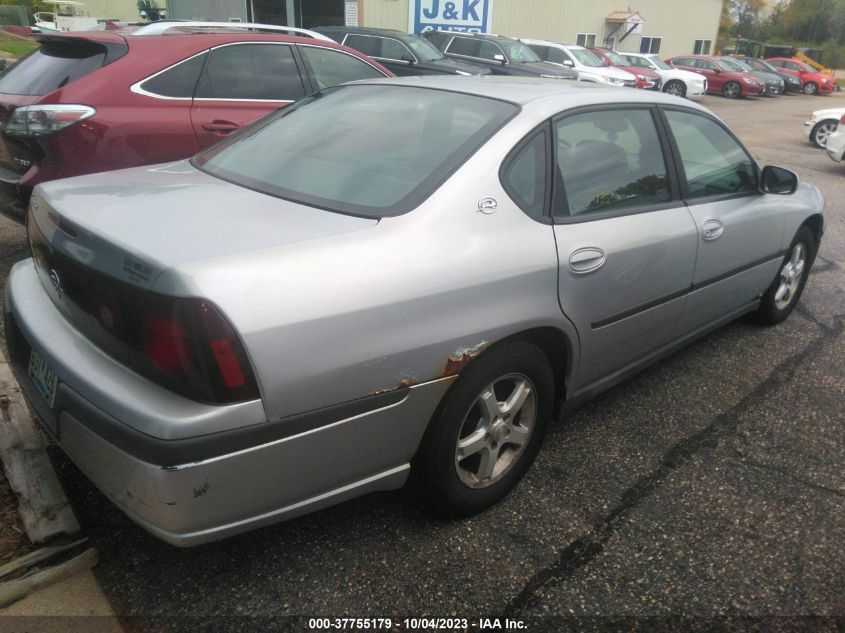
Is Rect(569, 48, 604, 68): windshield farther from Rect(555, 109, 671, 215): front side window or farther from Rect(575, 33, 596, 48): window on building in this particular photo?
Rect(555, 109, 671, 215): front side window

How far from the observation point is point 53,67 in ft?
14.6

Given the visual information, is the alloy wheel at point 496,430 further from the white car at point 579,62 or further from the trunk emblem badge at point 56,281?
the white car at point 579,62

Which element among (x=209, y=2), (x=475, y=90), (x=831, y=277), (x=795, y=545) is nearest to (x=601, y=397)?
(x=795, y=545)

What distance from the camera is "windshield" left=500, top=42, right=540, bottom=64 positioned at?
16031 mm

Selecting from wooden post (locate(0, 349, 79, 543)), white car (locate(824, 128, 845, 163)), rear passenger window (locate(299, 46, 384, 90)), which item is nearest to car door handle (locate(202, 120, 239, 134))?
rear passenger window (locate(299, 46, 384, 90))

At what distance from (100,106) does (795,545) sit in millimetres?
4313

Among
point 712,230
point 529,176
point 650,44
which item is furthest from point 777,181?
point 650,44

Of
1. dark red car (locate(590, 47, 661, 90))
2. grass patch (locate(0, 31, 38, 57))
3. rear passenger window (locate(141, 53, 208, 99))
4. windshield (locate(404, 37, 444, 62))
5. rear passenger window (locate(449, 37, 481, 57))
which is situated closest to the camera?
rear passenger window (locate(141, 53, 208, 99))

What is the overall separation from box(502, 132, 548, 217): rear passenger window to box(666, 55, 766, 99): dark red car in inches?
1050

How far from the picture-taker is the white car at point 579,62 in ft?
59.6

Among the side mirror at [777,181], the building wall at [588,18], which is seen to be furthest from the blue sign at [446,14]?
the side mirror at [777,181]

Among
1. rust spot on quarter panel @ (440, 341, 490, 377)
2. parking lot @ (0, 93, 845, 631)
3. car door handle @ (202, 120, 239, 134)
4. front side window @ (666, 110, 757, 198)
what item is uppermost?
front side window @ (666, 110, 757, 198)

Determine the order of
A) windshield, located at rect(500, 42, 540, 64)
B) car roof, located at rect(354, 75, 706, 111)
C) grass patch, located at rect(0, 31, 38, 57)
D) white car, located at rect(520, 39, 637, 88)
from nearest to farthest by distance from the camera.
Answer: car roof, located at rect(354, 75, 706, 111) < windshield, located at rect(500, 42, 540, 64) < white car, located at rect(520, 39, 637, 88) < grass patch, located at rect(0, 31, 38, 57)

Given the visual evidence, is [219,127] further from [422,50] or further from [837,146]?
[837,146]
